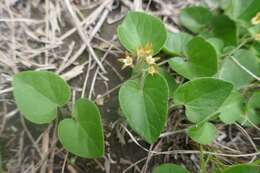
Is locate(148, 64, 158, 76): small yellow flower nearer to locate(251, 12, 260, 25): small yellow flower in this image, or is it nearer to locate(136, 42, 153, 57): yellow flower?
locate(136, 42, 153, 57): yellow flower

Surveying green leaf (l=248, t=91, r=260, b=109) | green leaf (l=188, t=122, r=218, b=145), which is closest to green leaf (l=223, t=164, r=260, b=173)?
green leaf (l=188, t=122, r=218, b=145)

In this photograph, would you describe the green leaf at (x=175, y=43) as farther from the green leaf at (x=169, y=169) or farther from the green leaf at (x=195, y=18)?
the green leaf at (x=169, y=169)

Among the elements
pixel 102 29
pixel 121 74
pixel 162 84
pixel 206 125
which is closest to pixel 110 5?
pixel 102 29

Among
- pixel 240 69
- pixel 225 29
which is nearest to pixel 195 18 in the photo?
pixel 225 29

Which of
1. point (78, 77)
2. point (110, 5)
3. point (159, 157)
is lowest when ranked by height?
point (159, 157)

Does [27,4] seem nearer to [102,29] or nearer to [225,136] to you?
[102,29]

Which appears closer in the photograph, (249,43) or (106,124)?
(106,124)
